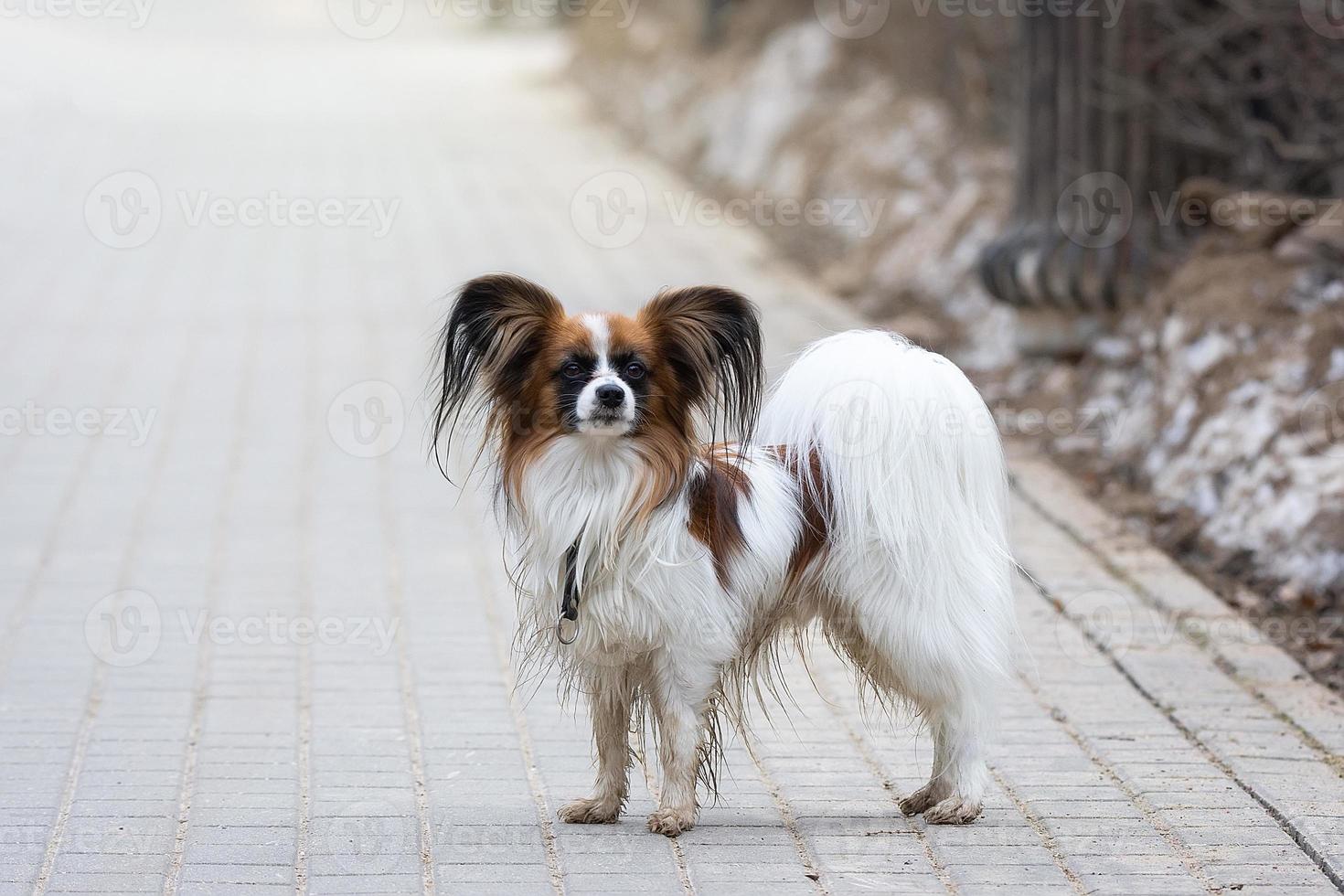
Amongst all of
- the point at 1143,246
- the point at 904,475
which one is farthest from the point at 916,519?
the point at 1143,246

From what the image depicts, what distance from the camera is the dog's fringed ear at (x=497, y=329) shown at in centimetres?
416

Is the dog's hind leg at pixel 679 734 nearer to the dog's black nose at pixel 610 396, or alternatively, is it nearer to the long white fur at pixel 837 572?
the long white fur at pixel 837 572

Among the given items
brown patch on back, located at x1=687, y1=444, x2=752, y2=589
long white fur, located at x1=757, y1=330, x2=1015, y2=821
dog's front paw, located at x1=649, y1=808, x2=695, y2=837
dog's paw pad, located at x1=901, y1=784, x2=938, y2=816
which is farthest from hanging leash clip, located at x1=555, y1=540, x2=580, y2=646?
dog's paw pad, located at x1=901, y1=784, x2=938, y2=816

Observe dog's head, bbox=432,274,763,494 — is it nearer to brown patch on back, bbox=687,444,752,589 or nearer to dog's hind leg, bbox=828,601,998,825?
brown patch on back, bbox=687,444,752,589

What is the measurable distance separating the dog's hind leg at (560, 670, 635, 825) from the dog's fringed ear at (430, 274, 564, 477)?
34.2 inches

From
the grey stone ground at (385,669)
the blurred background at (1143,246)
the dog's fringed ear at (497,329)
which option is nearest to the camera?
the dog's fringed ear at (497,329)

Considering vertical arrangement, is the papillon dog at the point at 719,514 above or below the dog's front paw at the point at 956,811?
above

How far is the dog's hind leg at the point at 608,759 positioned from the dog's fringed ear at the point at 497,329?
87cm

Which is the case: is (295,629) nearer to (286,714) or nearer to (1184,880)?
(286,714)

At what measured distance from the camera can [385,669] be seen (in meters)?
6.02

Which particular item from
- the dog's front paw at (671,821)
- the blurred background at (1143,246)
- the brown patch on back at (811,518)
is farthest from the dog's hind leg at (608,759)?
the blurred background at (1143,246)

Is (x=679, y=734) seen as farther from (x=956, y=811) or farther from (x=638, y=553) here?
(x=956, y=811)

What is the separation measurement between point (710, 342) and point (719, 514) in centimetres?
45

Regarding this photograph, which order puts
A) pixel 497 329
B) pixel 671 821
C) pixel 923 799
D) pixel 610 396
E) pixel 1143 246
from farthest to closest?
1. pixel 1143 246
2. pixel 923 799
3. pixel 671 821
4. pixel 497 329
5. pixel 610 396
